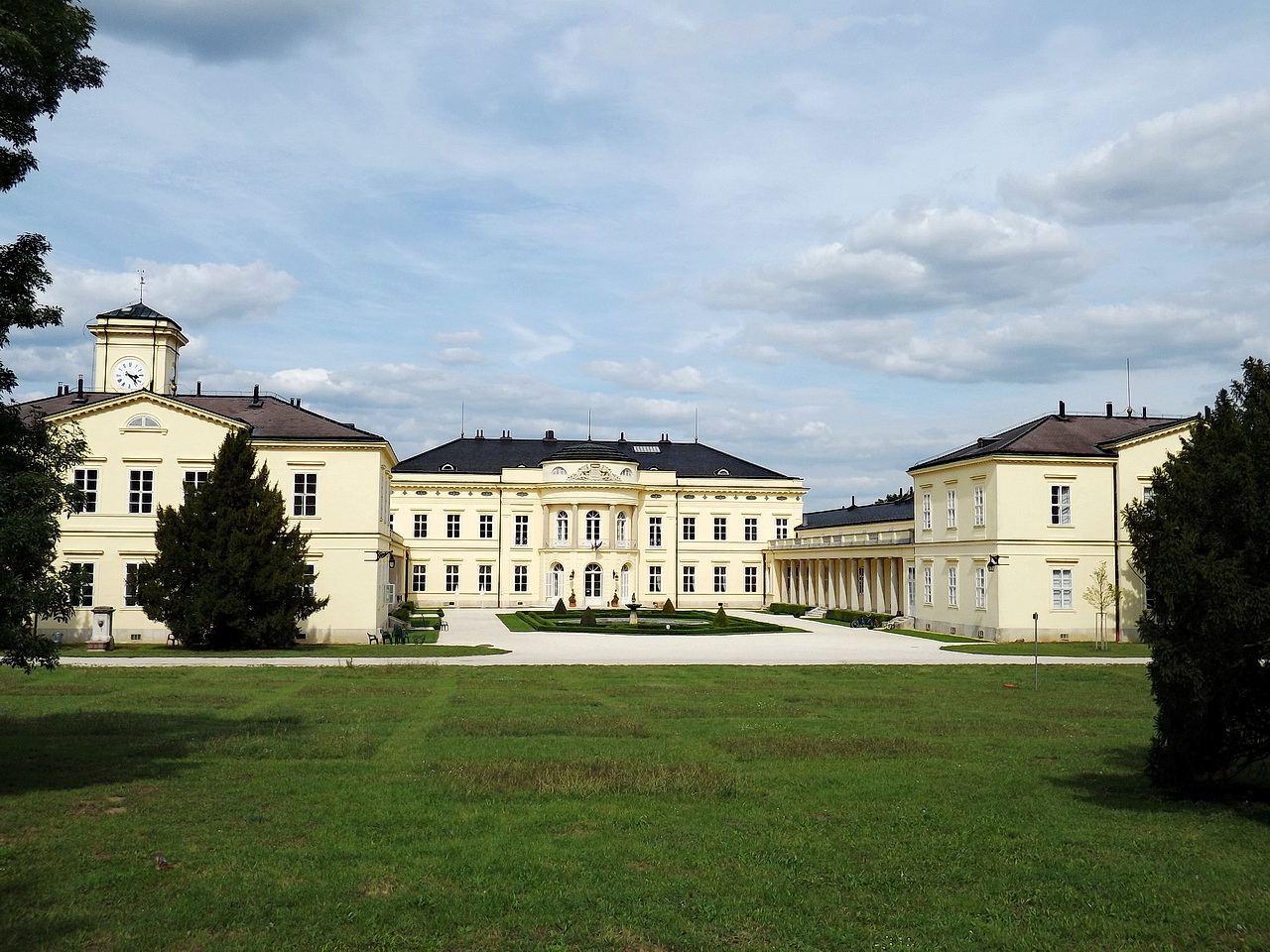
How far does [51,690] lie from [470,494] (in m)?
47.5

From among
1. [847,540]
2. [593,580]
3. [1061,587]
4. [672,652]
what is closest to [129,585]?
[672,652]

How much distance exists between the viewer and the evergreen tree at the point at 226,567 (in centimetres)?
3091

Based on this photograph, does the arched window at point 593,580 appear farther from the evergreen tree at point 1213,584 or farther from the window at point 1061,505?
the evergreen tree at point 1213,584

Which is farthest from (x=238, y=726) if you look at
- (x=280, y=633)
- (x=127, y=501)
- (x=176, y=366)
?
(x=176, y=366)

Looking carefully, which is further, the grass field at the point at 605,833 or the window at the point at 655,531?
the window at the point at 655,531

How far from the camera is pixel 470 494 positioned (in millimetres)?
67812

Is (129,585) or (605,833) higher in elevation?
(129,585)

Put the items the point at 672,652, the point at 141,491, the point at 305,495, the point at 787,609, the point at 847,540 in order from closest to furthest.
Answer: the point at 672,652, the point at 141,491, the point at 305,495, the point at 847,540, the point at 787,609

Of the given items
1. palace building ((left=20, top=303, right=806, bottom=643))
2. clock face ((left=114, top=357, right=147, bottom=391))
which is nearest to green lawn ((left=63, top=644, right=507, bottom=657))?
palace building ((left=20, top=303, right=806, bottom=643))

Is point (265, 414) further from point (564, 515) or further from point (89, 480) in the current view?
point (564, 515)

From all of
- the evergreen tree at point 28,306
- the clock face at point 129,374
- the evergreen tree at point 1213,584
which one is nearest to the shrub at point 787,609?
the clock face at point 129,374

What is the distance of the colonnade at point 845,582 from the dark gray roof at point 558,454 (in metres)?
7.60

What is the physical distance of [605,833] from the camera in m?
9.89

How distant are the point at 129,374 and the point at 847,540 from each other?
114 ft
